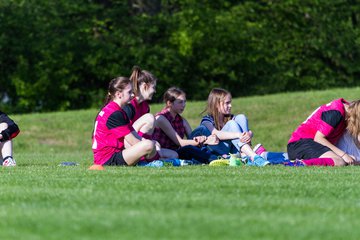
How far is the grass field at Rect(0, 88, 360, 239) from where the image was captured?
6043 mm

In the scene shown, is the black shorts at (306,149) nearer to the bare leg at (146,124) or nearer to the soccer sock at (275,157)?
the soccer sock at (275,157)

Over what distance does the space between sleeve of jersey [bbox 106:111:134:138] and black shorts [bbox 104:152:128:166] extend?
0.32 m

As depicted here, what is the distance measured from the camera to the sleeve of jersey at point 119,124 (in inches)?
468

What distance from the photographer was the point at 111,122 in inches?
471

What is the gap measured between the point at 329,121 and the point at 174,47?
26.9 meters

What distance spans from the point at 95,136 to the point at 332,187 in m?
4.38

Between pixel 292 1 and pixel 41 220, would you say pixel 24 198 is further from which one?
pixel 292 1

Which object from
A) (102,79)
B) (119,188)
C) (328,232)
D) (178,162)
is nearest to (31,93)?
(102,79)

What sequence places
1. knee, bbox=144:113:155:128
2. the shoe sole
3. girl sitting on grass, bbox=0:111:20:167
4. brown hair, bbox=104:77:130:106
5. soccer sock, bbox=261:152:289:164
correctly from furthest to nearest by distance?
soccer sock, bbox=261:152:289:164
girl sitting on grass, bbox=0:111:20:167
knee, bbox=144:113:155:128
the shoe sole
brown hair, bbox=104:77:130:106

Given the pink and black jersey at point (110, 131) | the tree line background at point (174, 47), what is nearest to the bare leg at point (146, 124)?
the pink and black jersey at point (110, 131)

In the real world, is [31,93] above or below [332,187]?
below

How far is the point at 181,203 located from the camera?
24.2ft

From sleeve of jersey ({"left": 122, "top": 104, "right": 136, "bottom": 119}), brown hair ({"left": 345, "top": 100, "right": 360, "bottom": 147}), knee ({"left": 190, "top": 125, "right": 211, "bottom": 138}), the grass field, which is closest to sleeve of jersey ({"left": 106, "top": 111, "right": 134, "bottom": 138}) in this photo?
the grass field

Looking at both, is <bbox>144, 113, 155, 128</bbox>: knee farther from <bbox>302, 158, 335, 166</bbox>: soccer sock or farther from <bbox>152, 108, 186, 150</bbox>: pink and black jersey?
<bbox>302, 158, 335, 166</bbox>: soccer sock
